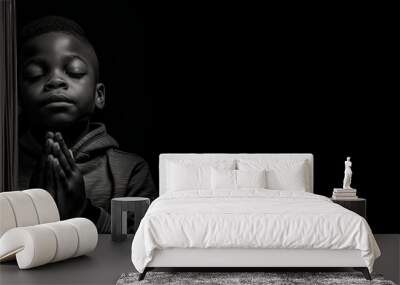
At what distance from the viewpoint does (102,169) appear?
294 inches

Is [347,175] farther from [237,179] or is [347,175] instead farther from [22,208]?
[22,208]

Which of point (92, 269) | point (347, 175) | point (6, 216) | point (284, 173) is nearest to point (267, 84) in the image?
point (284, 173)

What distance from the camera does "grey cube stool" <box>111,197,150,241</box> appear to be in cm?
667

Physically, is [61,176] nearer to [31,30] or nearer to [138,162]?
[138,162]

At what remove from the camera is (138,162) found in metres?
7.44

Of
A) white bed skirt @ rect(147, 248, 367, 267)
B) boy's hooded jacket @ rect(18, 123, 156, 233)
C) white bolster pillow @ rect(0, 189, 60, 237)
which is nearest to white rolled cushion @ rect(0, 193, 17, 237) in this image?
white bolster pillow @ rect(0, 189, 60, 237)

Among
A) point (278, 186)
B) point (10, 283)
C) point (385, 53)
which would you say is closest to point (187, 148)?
point (278, 186)

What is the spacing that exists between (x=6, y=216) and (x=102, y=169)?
88.1 inches

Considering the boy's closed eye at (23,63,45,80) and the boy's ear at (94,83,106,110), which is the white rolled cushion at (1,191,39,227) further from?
the boy's closed eye at (23,63,45,80)

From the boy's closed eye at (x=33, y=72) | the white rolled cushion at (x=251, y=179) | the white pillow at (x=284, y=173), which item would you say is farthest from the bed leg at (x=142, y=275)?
the boy's closed eye at (x=33, y=72)

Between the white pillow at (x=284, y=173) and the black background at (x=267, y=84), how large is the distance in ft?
0.95

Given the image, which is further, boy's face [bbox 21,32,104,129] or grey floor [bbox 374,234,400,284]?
boy's face [bbox 21,32,104,129]

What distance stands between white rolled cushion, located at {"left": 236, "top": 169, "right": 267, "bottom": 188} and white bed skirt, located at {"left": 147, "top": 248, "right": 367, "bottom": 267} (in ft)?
6.09

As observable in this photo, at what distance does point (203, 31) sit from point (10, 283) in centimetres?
381
